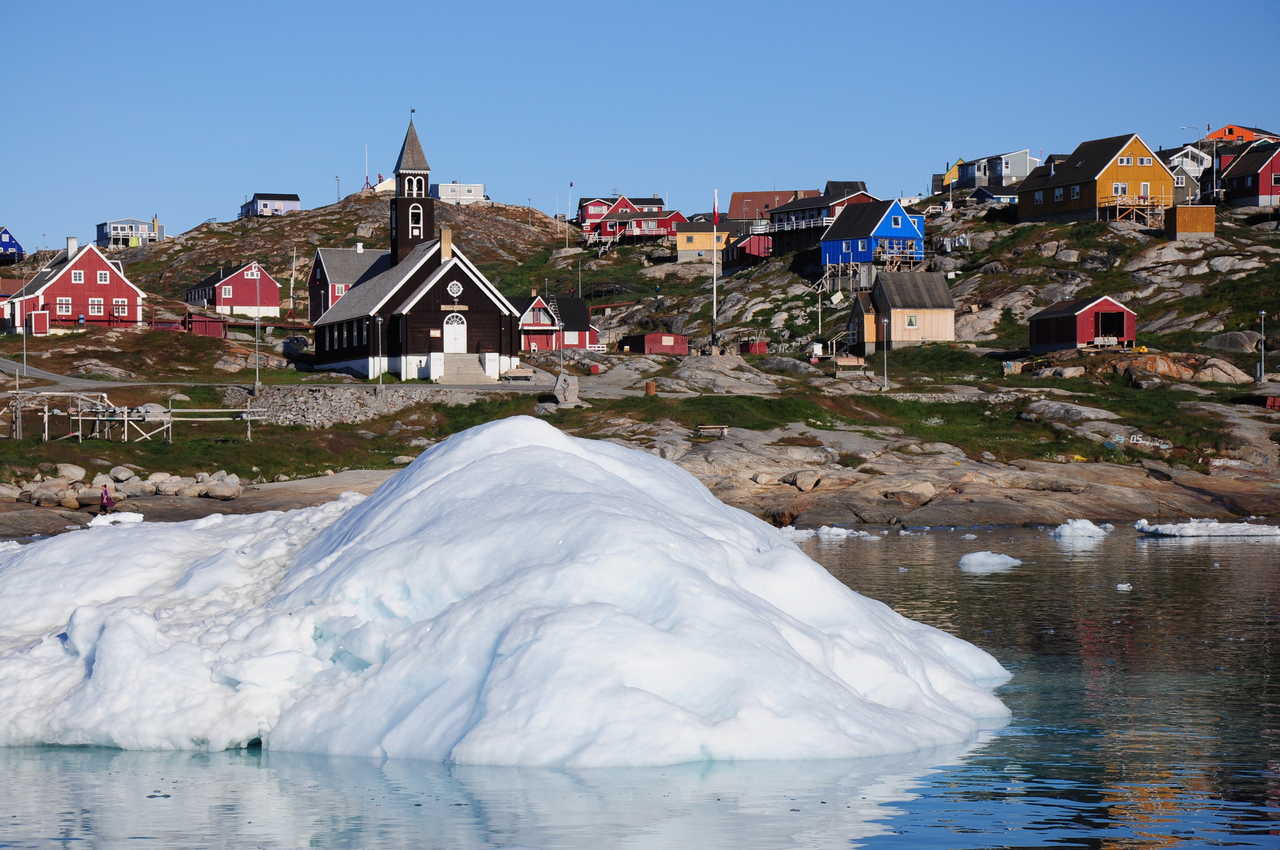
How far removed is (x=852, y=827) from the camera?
1406cm

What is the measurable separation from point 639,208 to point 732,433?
12016cm

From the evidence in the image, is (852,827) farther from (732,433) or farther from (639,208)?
(639,208)

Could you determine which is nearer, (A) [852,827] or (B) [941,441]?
(A) [852,827]

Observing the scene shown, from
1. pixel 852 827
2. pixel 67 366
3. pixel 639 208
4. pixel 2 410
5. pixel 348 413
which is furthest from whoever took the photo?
pixel 639 208

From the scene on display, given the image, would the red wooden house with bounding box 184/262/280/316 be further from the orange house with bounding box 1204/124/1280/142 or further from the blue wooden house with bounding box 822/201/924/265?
the orange house with bounding box 1204/124/1280/142

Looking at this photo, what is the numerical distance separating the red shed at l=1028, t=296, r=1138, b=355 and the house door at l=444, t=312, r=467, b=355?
38.8 m

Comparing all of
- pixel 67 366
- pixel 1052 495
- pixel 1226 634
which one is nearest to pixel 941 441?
pixel 1052 495

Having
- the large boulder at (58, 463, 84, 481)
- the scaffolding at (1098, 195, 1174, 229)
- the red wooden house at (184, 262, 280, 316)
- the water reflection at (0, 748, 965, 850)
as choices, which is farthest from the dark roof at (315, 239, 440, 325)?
the water reflection at (0, 748, 965, 850)

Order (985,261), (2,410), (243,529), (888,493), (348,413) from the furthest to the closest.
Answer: (985,261)
(348,413)
(2,410)
(888,493)
(243,529)

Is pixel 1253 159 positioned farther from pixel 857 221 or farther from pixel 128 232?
pixel 128 232

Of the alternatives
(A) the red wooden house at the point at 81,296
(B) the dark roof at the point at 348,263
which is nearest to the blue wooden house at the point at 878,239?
(B) the dark roof at the point at 348,263

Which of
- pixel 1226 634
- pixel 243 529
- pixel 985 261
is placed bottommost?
pixel 1226 634

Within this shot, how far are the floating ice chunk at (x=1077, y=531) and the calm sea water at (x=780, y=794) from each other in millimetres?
26146

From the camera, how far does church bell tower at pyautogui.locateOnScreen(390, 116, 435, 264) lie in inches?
3460
